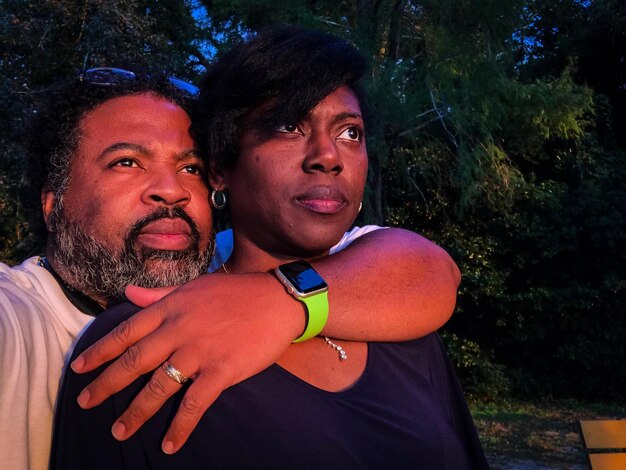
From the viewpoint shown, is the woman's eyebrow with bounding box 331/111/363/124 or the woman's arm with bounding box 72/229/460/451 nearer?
the woman's arm with bounding box 72/229/460/451

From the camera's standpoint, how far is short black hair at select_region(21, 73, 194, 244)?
2129mm

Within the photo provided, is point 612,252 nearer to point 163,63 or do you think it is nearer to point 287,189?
point 163,63

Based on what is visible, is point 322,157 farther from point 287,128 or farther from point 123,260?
point 123,260

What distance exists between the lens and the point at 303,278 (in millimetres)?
1507

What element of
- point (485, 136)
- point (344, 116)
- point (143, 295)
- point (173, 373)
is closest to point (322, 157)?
point (344, 116)

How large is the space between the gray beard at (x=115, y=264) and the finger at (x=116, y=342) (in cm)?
57

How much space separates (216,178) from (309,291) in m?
0.78

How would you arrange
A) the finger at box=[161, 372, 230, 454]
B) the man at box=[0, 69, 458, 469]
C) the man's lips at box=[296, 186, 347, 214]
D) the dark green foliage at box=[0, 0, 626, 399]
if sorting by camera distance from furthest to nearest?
1. the dark green foliage at box=[0, 0, 626, 399]
2. the man's lips at box=[296, 186, 347, 214]
3. the man at box=[0, 69, 458, 469]
4. the finger at box=[161, 372, 230, 454]

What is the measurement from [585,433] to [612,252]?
8.40m

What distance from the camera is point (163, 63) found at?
834 centimetres

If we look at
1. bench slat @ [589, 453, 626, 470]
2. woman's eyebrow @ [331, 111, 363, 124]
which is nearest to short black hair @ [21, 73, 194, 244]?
woman's eyebrow @ [331, 111, 363, 124]

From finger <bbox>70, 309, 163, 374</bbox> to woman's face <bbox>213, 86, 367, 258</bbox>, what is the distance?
1.98ft

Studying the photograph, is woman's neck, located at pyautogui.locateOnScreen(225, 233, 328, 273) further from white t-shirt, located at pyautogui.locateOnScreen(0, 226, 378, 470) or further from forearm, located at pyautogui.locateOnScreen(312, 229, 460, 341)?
white t-shirt, located at pyautogui.locateOnScreen(0, 226, 378, 470)

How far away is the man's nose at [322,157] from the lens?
1.80 metres
